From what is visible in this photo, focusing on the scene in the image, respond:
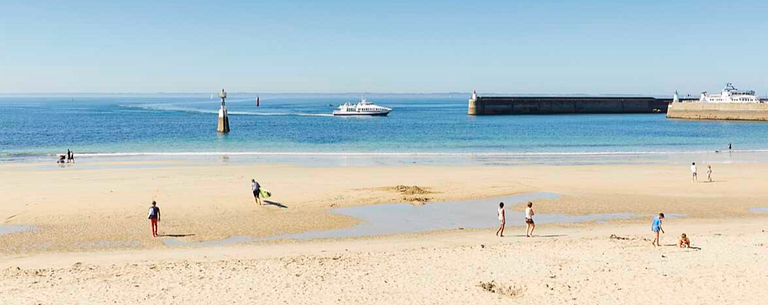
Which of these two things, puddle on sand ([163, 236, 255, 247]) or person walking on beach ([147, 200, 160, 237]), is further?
person walking on beach ([147, 200, 160, 237])

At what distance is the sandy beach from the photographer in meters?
13.0

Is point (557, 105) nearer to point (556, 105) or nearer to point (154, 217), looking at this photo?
point (556, 105)

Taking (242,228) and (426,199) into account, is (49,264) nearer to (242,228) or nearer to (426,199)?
(242,228)

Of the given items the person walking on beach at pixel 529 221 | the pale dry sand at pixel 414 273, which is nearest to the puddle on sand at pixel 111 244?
the pale dry sand at pixel 414 273

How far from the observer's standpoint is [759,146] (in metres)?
56.8

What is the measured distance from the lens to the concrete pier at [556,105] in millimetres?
128250

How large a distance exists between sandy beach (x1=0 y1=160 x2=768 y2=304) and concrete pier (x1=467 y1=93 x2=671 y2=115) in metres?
98.6

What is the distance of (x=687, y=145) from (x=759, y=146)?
6314mm

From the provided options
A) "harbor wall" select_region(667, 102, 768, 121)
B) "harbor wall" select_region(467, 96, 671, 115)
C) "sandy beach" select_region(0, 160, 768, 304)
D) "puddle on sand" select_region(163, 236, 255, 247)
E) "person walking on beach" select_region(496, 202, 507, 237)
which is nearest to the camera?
"sandy beach" select_region(0, 160, 768, 304)

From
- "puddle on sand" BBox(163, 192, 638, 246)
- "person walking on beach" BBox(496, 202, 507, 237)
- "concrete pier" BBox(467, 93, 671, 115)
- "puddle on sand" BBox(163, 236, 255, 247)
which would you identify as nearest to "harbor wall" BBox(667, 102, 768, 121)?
"concrete pier" BBox(467, 93, 671, 115)

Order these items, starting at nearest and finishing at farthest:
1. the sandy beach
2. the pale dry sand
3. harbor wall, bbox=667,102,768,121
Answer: the pale dry sand, the sandy beach, harbor wall, bbox=667,102,768,121

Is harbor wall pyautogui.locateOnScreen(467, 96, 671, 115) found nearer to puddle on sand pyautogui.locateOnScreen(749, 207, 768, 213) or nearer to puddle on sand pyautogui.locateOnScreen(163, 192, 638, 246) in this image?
puddle on sand pyautogui.locateOnScreen(749, 207, 768, 213)

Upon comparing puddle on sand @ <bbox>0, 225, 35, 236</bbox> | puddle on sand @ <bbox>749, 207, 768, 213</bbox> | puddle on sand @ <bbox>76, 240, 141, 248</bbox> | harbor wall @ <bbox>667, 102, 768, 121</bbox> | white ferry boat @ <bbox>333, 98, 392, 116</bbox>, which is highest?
harbor wall @ <bbox>667, 102, 768, 121</bbox>

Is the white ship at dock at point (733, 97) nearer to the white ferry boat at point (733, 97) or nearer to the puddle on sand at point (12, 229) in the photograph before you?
the white ferry boat at point (733, 97)
